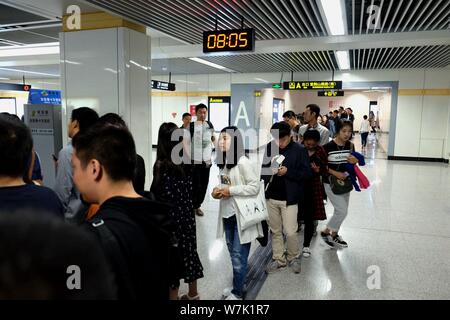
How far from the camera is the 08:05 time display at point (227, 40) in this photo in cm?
524

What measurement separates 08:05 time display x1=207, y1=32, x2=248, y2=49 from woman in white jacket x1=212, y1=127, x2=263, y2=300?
2667 millimetres

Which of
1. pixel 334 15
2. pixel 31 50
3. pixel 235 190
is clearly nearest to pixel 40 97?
pixel 31 50

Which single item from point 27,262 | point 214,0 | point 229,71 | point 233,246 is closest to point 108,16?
point 214,0

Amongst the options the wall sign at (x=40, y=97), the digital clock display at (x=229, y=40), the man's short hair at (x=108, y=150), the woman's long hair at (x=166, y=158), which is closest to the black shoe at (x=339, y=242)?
the woman's long hair at (x=166, y=158)

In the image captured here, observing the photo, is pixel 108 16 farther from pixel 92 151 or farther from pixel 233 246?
pixel 92 151

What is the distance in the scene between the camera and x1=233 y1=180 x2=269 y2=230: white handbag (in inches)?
115

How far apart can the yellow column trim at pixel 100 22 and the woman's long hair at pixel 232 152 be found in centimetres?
371

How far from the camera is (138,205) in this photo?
107cm

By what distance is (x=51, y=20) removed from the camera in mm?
6535

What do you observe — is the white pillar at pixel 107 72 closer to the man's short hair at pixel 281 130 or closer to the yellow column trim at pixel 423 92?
the man's short hair at pixel 281 130

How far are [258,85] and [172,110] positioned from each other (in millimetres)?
4130

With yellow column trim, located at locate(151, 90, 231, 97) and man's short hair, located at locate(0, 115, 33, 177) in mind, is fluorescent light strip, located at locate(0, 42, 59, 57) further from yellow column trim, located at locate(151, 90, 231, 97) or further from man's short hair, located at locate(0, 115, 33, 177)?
man's short hair, located at locate(0, 115, 33, 177)

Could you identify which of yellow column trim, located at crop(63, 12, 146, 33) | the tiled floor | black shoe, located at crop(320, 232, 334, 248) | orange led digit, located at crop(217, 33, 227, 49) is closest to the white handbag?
the tiled floor

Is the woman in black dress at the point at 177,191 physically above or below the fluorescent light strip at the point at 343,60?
below
